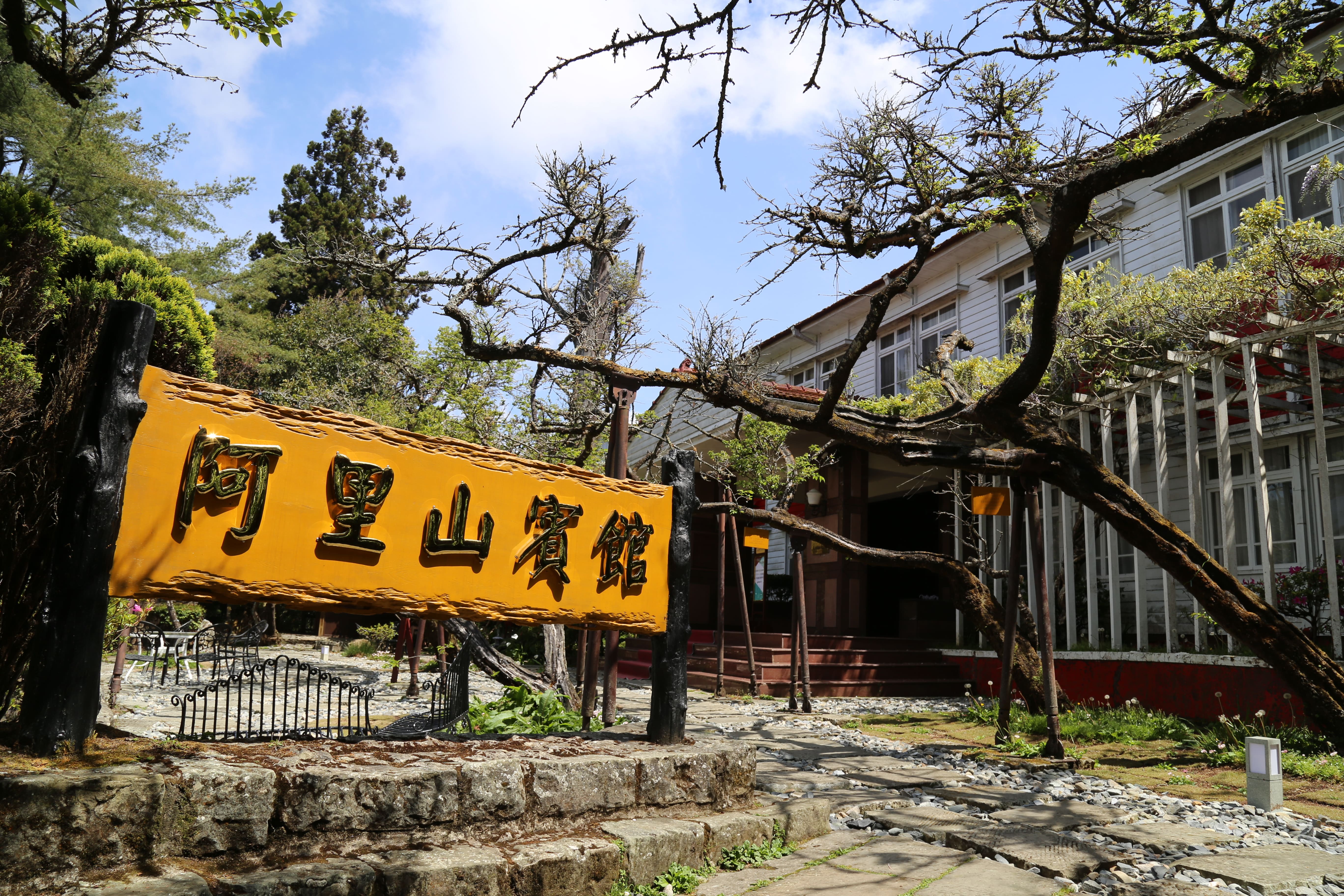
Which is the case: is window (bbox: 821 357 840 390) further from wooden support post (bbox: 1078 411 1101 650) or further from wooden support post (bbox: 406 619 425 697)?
wooden support post (bbox: 406 619 425 697)

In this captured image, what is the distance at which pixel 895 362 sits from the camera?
1877cm

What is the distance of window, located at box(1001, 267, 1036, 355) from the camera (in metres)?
14.9

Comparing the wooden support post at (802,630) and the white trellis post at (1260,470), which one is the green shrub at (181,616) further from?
the white trellis post at (1260,470)

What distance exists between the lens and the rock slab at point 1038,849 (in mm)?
3896

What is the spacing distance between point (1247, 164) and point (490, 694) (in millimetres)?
13122

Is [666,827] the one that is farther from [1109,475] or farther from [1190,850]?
[1109,475]

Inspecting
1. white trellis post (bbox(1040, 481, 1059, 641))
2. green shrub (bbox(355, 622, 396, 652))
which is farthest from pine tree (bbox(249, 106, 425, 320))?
white trellis post (bbox(1040, 481, 1059, 641))

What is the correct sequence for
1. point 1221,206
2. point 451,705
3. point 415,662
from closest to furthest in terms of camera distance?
point 451,705, point 415,662, point 1221,206

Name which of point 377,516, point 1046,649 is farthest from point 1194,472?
point 377,516

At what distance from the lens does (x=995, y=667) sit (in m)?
11.8

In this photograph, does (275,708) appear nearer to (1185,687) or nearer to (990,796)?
(990,796)

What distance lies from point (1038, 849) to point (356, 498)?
382cm

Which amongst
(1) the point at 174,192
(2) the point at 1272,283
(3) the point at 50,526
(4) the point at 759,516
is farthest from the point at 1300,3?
(1) the point at 174,192

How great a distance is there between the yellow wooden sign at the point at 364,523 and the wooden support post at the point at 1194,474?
6.32 m
